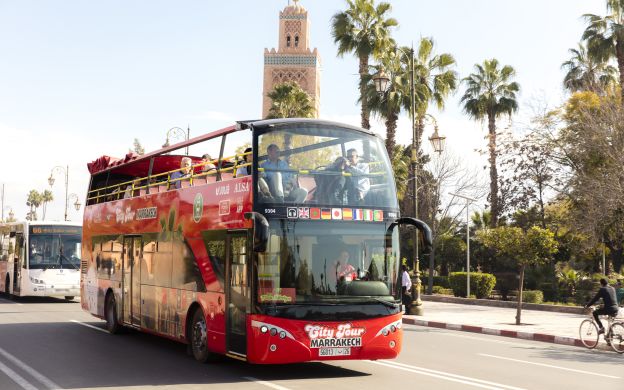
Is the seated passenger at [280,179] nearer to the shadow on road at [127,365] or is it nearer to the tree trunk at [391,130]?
the shadow on road at [127,365]

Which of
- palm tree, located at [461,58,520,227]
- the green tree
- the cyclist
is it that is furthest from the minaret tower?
the cyclist

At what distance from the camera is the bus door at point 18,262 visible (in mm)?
26803

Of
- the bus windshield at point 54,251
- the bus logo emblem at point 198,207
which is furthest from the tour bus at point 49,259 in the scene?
the bus logo emblem at point 198,207

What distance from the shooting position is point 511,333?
19.4 metres

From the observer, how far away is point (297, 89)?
1885 inches

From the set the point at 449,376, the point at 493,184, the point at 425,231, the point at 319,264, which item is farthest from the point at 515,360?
the point at 493,184

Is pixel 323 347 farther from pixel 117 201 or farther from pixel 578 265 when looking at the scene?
pixel 578 265

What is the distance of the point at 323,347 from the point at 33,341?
7199mm

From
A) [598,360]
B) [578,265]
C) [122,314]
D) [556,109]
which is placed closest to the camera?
[598,360]

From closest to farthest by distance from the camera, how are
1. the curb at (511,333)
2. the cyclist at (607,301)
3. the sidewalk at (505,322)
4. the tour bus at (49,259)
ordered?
1. the cyclist at (607,301)
2. the curb at (511,333)
3. the sidewalk at (505,322)
4. the tour bus at (49,259)

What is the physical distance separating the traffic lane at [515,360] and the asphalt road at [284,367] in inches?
0.7

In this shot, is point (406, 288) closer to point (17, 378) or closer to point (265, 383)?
point (265, 383)

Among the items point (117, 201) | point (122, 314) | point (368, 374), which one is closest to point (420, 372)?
point (368, 374)

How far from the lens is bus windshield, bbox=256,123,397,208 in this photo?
10.6 meters
